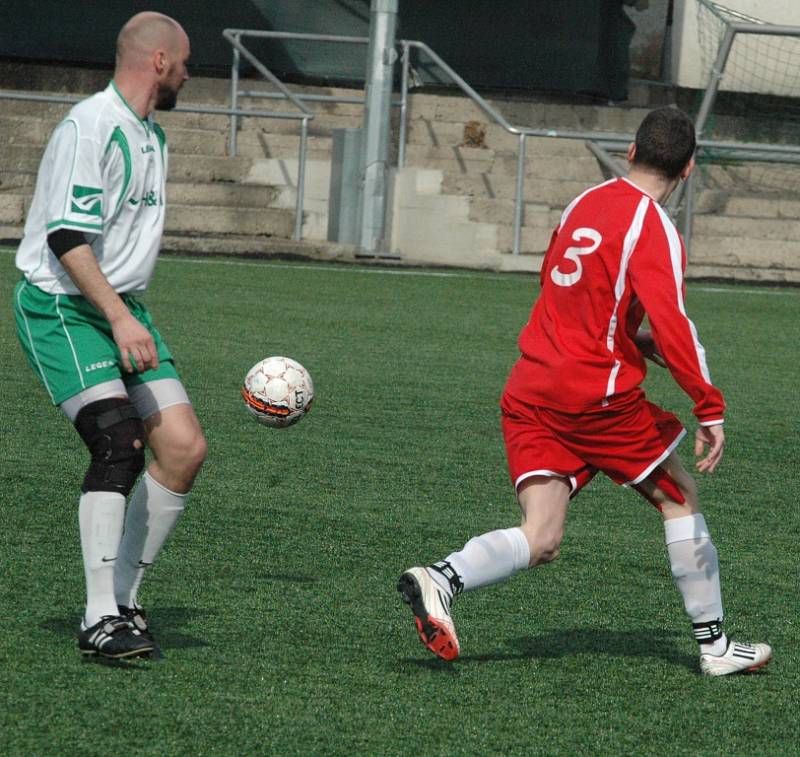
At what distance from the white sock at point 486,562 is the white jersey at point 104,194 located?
1.13 meters

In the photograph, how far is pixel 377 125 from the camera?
1783cm

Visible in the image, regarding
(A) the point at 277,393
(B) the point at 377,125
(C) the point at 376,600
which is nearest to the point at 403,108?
(B) the point at 377,125

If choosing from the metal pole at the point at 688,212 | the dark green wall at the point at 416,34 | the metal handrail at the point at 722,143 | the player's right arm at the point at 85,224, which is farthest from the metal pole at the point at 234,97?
the player's right arm at the point at 85,224

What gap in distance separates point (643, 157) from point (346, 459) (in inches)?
130

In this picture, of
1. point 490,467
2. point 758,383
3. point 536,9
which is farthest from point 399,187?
point 490,467

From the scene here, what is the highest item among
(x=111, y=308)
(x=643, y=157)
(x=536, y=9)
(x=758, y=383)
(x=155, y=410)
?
(x=536, y=9)

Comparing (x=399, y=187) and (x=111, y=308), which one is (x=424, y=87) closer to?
(x=399, y=187)

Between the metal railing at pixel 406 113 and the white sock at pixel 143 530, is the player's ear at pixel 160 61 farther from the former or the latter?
the metal railing at pixel 406 113

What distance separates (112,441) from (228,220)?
1464 cm

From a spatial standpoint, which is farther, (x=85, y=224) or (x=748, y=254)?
(x=748, y=254)

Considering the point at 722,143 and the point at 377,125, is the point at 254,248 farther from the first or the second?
the point at 722,143

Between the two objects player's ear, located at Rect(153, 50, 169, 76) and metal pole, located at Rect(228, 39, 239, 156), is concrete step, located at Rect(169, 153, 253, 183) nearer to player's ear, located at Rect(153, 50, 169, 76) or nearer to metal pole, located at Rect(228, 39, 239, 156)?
metal pole, located at Rect(228, 39, 239, 156)

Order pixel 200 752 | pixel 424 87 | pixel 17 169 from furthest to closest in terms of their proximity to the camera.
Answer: pixel 424 87
pixel 17 169
pixel 200 752

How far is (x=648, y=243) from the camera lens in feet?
13.3
